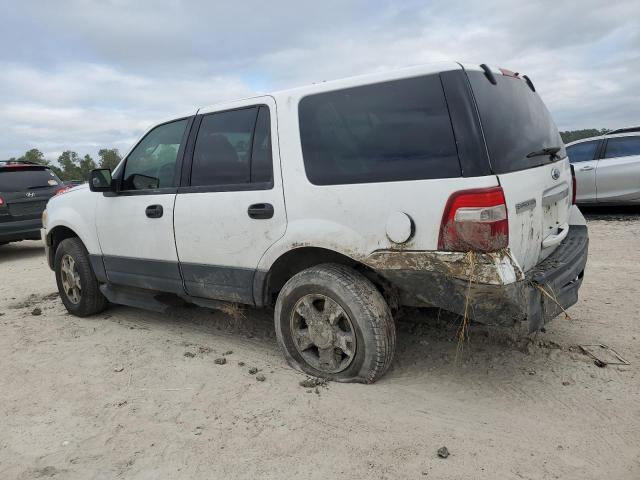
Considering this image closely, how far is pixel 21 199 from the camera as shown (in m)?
9.23

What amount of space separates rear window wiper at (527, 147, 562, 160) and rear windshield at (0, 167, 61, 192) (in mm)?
9177

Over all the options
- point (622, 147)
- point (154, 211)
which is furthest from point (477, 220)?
point (622, 147)

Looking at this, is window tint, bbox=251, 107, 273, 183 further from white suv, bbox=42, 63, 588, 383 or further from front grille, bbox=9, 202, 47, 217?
front grille, bbox=9, 202, 47, 217

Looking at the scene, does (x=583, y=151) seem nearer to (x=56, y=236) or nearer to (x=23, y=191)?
(x=56, y=236)

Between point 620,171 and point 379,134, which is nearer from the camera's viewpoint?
point 379,134

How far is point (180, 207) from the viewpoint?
3.88 m

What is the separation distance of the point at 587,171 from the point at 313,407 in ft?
27.9

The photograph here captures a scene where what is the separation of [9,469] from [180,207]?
6.51ft

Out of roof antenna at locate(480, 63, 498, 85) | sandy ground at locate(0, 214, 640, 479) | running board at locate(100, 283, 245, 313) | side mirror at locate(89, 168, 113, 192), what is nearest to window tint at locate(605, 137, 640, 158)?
sandy ground at locate(0, 214, 640, 479)

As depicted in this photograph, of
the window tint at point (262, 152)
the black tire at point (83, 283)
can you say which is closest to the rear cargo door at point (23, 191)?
the black tire at point (83, 283)

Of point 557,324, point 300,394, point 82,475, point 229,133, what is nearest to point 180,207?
point 229,133

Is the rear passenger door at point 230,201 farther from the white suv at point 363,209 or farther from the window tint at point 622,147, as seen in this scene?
the window tint at point 622,147

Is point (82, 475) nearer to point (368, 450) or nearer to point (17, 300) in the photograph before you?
point (368, 450)

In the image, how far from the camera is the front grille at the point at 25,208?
9.12 metres
